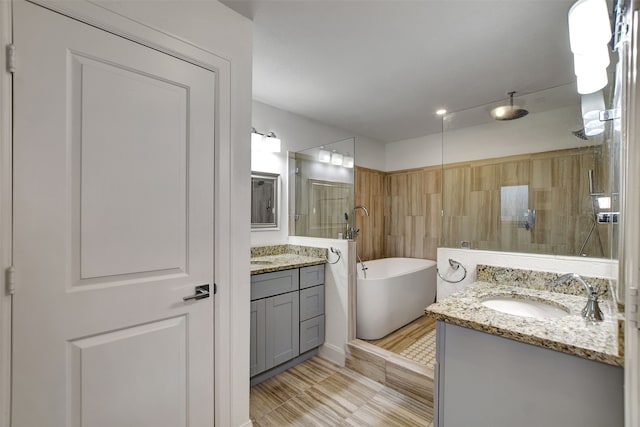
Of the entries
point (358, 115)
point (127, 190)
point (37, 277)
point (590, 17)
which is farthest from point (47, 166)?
point (358, 115)

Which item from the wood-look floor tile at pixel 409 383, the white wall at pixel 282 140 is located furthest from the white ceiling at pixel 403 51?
the wood-look floor tile at pixel 409 383

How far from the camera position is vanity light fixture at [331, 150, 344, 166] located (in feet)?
9.29

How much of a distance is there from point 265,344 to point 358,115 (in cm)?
256

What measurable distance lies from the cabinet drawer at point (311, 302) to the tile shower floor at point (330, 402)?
1.55ft

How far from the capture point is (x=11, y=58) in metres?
0.99

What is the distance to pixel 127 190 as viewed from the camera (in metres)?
1.24

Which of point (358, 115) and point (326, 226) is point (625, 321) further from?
point (358, 115)

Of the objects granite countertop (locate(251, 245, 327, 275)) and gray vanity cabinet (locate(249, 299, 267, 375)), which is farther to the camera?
granite countertop (locate(251, 245, 327, 275))

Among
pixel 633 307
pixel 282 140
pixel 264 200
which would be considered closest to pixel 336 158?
pixel 282 140

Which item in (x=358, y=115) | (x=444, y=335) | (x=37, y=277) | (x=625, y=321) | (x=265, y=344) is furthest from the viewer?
(x=358, y=115)

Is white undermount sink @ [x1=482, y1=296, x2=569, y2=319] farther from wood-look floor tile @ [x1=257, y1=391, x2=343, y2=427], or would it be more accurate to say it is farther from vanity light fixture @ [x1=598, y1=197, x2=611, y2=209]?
wood-look floor tile @ [x1=257, y1=391, x2=343, y2=427]

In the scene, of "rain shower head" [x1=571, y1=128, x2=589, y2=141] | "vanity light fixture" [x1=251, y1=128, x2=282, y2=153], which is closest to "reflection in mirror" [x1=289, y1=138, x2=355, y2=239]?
"vanity light fixture" [x1=251, y1=128, x2=282, y2=153]

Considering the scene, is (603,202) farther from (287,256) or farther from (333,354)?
(287,256)

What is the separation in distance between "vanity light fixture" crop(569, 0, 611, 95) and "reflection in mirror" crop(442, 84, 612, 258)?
→ 42 cm
